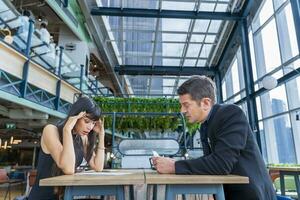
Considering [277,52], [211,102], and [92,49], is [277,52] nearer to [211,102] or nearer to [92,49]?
[92,49]

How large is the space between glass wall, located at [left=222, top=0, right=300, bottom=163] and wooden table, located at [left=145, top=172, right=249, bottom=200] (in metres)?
6.78

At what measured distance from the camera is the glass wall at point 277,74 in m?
7.86

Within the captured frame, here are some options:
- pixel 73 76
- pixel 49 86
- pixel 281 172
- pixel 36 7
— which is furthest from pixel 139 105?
pixel 36 7

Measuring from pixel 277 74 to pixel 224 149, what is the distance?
865cm

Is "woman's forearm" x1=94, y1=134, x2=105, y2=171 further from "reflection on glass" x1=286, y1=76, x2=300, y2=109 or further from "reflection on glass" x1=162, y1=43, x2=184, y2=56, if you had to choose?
"reflection on glass" x1=162, y1=43, x2=184, y2=56

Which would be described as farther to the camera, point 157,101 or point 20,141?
point 20,141

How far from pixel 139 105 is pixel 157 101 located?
478mm

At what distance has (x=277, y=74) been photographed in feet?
28.8

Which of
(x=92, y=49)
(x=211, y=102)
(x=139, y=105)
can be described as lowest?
(x=211, y=102)

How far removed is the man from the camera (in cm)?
118

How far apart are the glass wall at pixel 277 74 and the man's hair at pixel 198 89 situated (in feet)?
21.4

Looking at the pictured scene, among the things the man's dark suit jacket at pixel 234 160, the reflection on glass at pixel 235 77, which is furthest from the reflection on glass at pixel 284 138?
the man's dark suit jacket at pixel 234 160

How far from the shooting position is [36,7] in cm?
814

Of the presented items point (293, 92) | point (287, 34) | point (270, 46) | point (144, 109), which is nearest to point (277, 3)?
point (287, 34)
